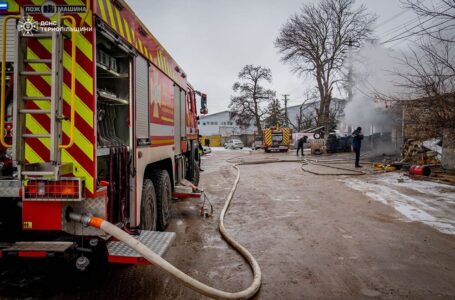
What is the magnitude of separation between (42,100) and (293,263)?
10.5 ft

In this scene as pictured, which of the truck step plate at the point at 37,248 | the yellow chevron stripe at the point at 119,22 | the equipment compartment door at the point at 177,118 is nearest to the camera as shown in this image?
the truck step plate at the point at 37,248

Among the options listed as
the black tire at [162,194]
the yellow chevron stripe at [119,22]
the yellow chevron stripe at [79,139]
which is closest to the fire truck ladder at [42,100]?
the yellow chevron stripe at [79,139]

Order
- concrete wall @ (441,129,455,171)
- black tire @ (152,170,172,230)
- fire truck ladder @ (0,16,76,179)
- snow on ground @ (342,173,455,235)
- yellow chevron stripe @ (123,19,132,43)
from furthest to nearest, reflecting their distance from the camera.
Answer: concrete wall @ (441,129,455,171) → snow on ground @ (342,173,455,235) → black tire @ (152,170,172,230) → yellow chevron stripe @ (123,19,132,43) → fire truck ladder @ (0,16,76,179)

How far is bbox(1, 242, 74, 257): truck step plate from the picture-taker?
3043 mm

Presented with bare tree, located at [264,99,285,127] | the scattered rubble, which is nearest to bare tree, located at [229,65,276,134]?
bare tree, located at [264,99,285,127]

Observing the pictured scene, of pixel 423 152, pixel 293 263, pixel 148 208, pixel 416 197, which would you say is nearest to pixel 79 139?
pixel 148 208

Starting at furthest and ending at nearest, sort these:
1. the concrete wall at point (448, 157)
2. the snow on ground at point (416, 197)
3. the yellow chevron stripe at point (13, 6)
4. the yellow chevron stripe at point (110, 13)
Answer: the concrete wall at point (448, 157)
the snow on ground at point (416, 197)
the yellow chevron stripe at point (110, 13)
the yellow chevron stripe at point (13, 6)

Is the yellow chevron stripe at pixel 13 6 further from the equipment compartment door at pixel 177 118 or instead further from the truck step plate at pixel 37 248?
the equipment compartment door at pixel 177 118

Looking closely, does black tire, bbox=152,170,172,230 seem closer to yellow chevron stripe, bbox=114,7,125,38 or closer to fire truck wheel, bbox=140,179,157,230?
fire truck wheel, bbox=140,179,157,230

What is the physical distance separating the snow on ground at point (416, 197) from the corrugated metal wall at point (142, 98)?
477cm

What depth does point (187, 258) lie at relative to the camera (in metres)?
4.62

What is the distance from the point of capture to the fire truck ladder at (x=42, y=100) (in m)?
2.86

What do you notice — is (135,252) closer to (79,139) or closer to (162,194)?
(79,139)

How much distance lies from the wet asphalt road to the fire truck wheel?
1.56 feet
